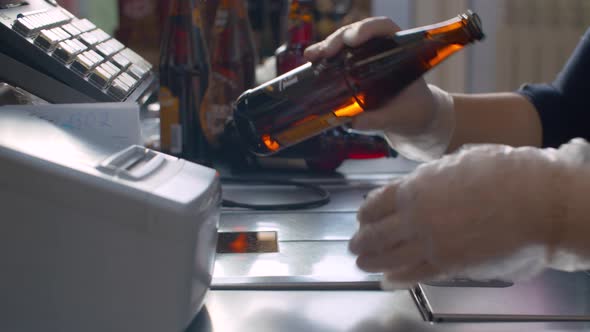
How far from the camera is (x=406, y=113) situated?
985 mm

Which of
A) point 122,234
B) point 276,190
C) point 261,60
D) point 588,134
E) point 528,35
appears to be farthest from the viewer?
point 528,35

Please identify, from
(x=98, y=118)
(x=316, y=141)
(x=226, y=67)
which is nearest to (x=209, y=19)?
(x=226, y=67)

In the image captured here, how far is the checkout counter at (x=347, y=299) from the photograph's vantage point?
0.55m

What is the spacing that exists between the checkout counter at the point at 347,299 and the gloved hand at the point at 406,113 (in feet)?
0.68

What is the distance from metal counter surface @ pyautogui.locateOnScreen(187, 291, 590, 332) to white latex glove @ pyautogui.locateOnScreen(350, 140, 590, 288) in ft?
0.10

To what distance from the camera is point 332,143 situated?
3.73 feet

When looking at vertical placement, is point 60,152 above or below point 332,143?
above

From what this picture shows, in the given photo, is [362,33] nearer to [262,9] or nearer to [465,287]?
[465,287]

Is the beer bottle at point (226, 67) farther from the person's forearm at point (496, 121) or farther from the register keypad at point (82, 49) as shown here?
the person's forearm at point (496, 121)

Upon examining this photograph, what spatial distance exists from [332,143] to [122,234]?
695 mm

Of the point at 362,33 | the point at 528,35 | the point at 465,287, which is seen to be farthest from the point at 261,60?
the point at 465,287

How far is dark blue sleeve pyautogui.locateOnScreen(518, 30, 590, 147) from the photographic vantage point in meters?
1.16

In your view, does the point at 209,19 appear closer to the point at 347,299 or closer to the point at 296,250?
the point at 296,250

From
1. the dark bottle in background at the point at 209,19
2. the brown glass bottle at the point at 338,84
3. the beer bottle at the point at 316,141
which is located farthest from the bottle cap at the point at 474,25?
the dark bottle in background at the point at 209,19
